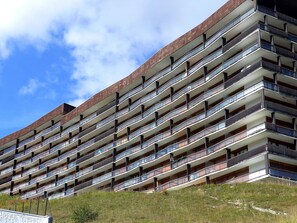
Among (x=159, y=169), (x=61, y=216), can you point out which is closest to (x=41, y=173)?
(x=159, y=169)

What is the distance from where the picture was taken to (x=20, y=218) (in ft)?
75.3

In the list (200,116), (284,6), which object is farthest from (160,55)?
(284,6)

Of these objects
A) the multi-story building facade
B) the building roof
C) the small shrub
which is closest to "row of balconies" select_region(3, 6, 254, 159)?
the multi-story building facade

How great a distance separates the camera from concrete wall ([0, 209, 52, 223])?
73.3 feet

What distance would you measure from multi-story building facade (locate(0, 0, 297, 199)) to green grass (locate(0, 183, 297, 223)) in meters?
6.29

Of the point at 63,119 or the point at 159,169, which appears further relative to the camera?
the point at 63,119

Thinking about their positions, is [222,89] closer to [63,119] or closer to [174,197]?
[174,197]

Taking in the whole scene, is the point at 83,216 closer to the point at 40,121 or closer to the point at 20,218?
the point at 20,218

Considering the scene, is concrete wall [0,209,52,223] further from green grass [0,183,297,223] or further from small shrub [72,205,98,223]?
green grass [0,183,297,223]

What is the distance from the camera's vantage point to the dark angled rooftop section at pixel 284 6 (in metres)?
51.7

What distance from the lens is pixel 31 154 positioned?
86625mm

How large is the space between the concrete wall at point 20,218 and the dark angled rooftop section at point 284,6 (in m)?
36.9

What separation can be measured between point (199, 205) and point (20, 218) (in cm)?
1387

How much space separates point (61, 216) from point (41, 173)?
52003 mm
